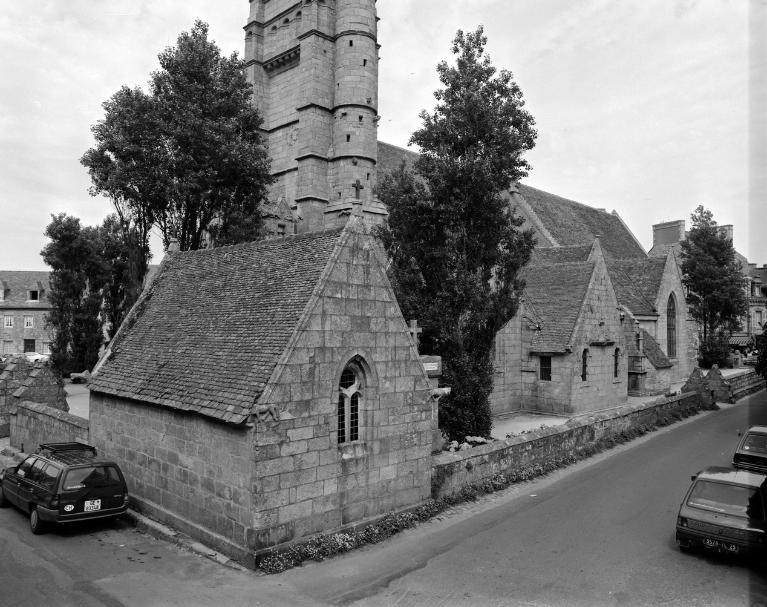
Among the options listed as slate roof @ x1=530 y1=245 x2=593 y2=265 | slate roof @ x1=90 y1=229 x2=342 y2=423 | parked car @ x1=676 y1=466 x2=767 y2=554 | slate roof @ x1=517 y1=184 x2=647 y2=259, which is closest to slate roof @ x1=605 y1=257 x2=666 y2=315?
slate roof @ x1=517 y1=184 x2=647 y2=259

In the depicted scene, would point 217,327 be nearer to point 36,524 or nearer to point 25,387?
point 36,524

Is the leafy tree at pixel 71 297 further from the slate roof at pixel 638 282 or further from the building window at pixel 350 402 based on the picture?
the slate roof at pixel 638 282

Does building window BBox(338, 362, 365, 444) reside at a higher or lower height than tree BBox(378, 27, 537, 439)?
lower

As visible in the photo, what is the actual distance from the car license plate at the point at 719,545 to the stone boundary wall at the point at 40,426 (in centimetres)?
1530

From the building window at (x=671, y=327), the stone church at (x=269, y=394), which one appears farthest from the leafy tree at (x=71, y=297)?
the building window at (x=671, y=327)

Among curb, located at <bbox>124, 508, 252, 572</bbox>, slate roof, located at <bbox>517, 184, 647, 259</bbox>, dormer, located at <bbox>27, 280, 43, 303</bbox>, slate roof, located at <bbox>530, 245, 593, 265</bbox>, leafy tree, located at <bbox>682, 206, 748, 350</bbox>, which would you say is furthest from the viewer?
dormer, located at <bbox>27, 280, 43, 303</bbox>

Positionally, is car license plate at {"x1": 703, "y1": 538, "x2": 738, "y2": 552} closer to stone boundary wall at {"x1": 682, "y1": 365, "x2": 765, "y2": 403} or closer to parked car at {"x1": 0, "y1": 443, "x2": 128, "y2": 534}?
parked car at {"x1": 0, "y1": 443, "x2": 128, "y2": 534}

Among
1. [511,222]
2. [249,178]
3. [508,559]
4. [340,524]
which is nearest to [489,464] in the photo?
[508,559]

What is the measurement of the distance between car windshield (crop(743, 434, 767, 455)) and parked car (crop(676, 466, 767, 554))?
5509 millimetres

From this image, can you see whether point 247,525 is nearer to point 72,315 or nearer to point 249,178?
point 249,178

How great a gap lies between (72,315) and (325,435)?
3195 cm

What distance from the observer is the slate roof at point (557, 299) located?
2716 centimetres

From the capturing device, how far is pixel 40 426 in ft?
59.4

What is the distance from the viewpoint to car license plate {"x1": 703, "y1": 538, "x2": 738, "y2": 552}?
10.4m
